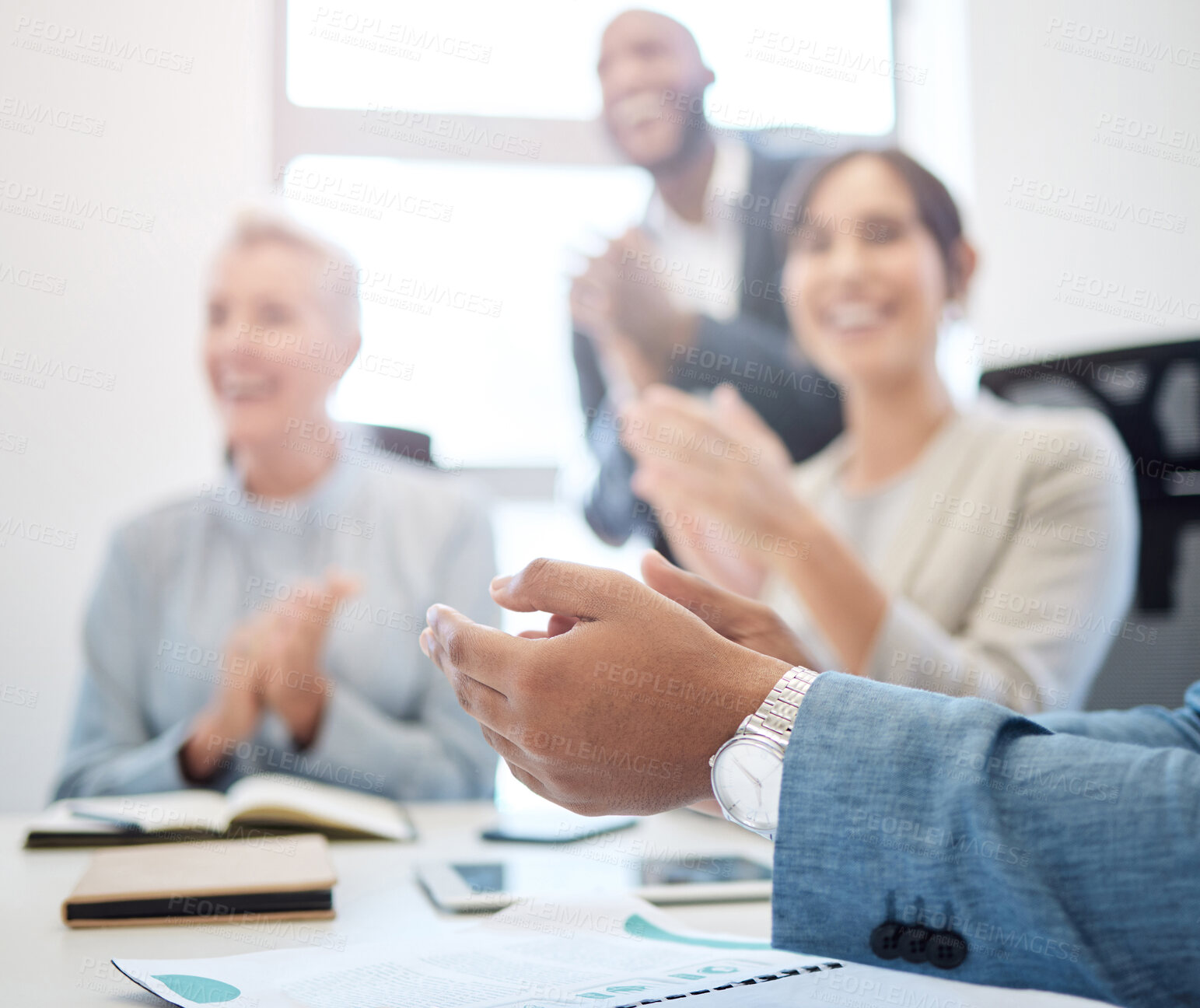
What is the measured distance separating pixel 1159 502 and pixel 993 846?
3.85ft

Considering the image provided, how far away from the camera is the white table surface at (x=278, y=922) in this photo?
22.3 inches

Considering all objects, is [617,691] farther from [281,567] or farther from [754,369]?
[754,369]

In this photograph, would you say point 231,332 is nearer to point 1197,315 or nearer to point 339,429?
point 339,429

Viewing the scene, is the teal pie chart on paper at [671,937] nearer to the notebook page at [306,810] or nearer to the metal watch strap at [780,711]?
the metal watch strap at [780,711]

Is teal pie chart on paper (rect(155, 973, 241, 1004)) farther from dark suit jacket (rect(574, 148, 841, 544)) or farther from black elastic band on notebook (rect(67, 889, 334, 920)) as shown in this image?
dark suit jacket (rect(574, 148, 841, 544))

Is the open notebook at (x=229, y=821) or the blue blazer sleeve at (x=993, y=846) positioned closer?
the blue blazer sleeve at (x=993, y=846)

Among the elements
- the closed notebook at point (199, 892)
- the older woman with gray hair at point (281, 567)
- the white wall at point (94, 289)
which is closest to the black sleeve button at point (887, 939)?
the closed notebook at point (199, 892)

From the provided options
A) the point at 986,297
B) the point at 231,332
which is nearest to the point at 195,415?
the point at 231,332

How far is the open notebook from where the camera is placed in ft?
3.12

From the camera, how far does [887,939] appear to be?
0.45 meters

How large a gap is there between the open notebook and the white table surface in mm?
15

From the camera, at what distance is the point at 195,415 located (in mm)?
2057

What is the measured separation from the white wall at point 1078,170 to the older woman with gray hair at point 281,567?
1.43 metres

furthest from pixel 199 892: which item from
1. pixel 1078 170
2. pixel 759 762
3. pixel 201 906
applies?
pixel 1078 170
